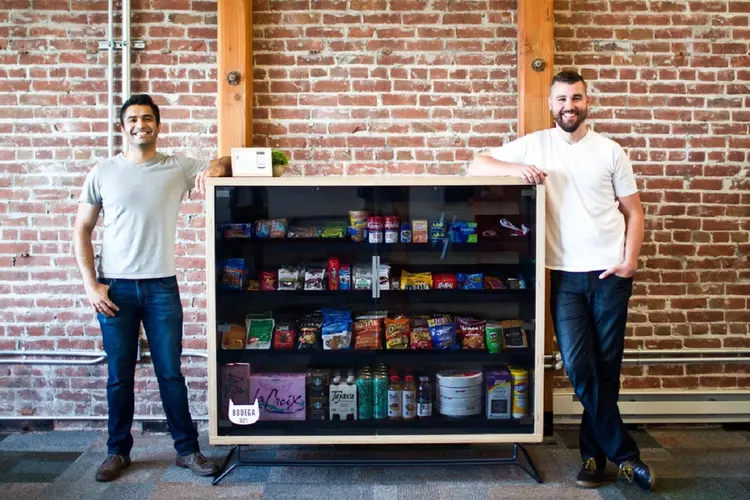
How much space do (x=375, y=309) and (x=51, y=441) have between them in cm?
212

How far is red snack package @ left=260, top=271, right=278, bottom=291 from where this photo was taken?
3.60m

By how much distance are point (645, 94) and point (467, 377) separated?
6.72 ft

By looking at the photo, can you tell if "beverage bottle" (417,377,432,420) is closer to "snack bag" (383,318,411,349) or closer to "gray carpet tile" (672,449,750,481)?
"snack bag" (383,318,411,349)

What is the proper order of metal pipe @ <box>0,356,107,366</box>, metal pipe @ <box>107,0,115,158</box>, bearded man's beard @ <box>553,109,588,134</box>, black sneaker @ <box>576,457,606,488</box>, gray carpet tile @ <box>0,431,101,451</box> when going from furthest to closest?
metal pipe @ <box>0,356,107,366</box>
metal pipe @ <box>107,0,115,158</box>
gray carpet tile @ <box>0,431,101,451</box>
black sneaker @ <box>576,457,606,488</box>
bearded man's beard @ <box>553,109,588,134</box>

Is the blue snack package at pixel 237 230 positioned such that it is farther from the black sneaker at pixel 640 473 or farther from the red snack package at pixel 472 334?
the black sneaker at pixel 640 473

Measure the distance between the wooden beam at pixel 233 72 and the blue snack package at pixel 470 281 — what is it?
1.47m

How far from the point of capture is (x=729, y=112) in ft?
13.6

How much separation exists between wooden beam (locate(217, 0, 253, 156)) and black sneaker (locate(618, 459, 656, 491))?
8.76ft

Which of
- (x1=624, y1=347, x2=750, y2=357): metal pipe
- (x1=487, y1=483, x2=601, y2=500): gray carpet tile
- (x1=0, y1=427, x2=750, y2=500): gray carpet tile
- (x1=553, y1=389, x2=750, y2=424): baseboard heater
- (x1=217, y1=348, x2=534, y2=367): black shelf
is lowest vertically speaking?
(x1=487, y1=483, x2=601, y2=500): gray carpet tile

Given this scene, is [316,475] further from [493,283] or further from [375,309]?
[493,283]

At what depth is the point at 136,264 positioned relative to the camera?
340 cm

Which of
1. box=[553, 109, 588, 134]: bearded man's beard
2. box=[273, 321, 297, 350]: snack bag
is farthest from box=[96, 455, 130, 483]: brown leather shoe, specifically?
box=[553, 109, 588, 134]: bearded man's beard

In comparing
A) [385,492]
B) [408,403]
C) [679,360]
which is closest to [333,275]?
[408,403]

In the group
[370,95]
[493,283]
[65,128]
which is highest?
[370,95]
